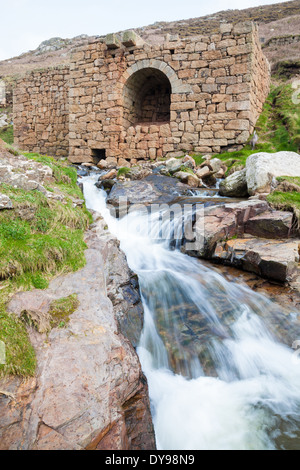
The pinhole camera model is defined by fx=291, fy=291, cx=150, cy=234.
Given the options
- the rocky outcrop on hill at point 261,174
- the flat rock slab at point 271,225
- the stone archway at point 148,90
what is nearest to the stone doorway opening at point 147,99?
the stone archway at point 148,90

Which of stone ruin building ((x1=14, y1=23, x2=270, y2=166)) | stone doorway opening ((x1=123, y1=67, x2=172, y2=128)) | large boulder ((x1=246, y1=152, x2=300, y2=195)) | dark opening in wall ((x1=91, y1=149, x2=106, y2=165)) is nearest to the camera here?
large boulder ((x1=246, y1=152, x2=300, y2=195))

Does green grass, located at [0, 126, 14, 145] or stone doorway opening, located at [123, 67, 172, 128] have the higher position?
stone doorway opening, located at [123, 67, 172, 128]

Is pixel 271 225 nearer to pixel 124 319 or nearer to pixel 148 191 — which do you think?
pixel 124 319

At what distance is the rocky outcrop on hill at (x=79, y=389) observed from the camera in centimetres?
189

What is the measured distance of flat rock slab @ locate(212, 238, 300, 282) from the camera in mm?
4082

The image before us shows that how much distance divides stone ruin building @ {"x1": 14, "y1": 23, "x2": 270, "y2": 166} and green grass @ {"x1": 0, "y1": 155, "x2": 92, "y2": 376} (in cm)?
738

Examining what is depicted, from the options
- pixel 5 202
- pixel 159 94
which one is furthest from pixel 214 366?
pixel 159 94

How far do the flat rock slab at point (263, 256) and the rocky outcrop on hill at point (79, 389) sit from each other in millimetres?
2126

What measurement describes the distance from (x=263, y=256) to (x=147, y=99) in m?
11.7

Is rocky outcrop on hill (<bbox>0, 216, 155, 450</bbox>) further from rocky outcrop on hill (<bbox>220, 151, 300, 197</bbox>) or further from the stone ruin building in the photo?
the stone ruin building

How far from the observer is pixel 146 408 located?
2469mm

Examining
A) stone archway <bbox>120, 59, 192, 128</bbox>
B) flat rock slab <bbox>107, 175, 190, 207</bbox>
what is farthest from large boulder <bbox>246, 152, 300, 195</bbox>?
stone archway <bbox>120, 59, 192, 128</bbox>

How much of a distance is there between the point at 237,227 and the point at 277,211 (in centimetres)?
79

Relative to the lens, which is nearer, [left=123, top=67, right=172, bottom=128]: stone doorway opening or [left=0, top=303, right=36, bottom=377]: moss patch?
[left=0, top=303, right=36, bottom=377]: moss patch
